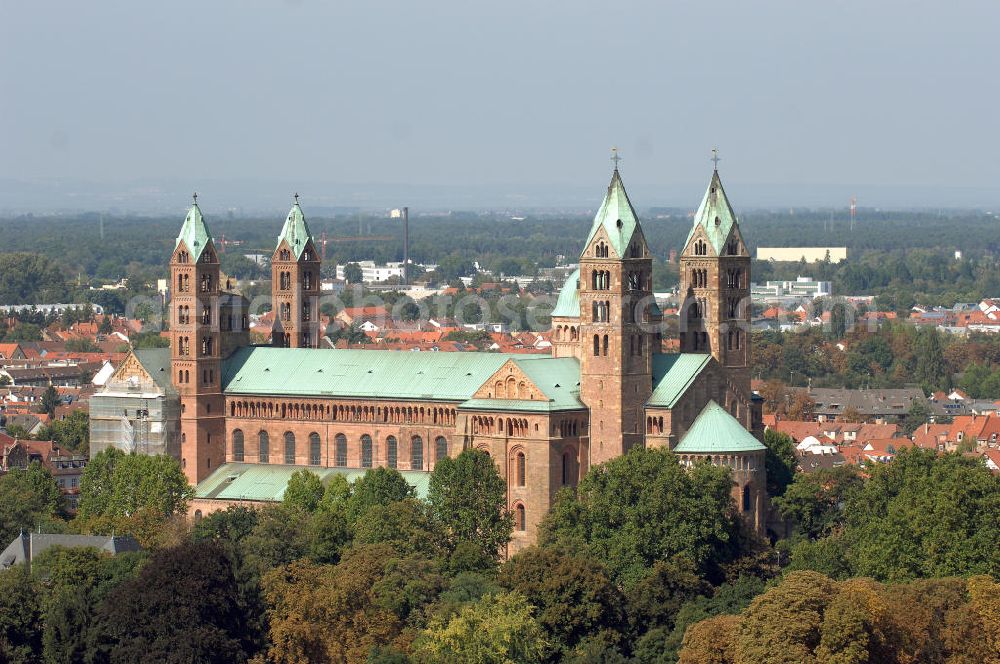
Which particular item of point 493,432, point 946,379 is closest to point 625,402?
point 493,432

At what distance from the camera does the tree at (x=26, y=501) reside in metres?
106

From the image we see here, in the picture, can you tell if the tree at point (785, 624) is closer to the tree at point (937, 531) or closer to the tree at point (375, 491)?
the tree at point (937, 531)

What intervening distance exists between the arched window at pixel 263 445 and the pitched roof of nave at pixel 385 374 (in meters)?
1.95

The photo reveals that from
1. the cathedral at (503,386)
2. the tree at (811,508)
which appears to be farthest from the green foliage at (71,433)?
the tree at (811,508)

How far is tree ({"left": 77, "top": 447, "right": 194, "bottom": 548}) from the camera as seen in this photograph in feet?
361

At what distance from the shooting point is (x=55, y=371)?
645 feet

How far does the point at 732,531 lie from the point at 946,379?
4129 inches

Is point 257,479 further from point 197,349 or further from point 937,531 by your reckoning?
point 937,531

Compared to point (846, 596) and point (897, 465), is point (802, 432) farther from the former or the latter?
point (846, 596)

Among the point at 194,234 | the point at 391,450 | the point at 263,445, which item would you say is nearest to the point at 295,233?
the point at 194,234

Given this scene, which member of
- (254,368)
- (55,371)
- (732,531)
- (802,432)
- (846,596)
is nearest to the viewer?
(846,596)

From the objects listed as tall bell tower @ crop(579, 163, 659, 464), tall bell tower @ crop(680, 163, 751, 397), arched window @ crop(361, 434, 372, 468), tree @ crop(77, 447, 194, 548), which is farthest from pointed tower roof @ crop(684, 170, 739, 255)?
tree @ crop(77, 447, 194, 548)

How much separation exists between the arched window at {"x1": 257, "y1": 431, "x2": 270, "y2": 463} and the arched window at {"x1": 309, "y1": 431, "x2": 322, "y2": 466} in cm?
231

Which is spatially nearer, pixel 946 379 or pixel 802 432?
pixel 802 432
